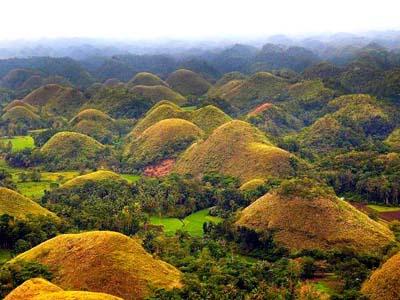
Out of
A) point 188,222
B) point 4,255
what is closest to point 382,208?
point 188,222

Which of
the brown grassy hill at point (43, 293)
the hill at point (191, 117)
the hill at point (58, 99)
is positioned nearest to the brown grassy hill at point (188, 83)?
the hill at point (58, 99)

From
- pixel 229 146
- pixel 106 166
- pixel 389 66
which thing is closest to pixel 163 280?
pixel 229 146

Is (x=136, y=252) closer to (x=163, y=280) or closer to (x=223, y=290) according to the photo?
(x=163, y=280)

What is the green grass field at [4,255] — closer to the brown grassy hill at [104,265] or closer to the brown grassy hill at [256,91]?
the brown grassy hill at [104,265]

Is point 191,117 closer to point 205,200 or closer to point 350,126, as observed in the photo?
point 350,126

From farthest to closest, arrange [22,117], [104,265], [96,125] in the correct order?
[22,117] < [96,125] < [104,265]

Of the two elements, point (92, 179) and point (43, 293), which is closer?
point (43, 293)

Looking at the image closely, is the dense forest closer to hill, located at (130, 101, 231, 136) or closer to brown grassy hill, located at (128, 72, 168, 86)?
hill, located at (130, 101, 231, 136)
